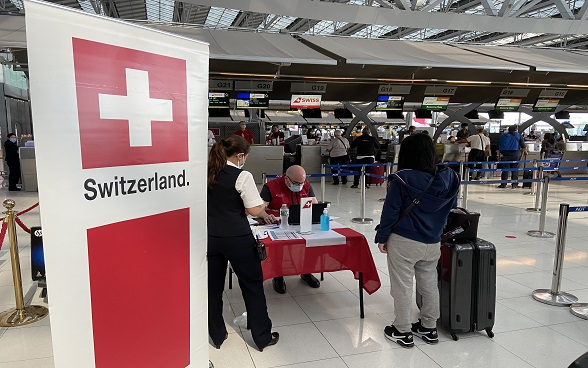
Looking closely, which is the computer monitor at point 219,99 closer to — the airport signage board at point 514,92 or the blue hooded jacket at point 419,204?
the blue hooded jacket at point 419,204

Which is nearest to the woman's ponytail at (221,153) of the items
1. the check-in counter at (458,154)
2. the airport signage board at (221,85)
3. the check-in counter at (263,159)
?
the airport signage board at (221,85)

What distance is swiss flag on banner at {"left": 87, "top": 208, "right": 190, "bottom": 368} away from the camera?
1.36m

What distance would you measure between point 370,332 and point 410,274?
0.67 m

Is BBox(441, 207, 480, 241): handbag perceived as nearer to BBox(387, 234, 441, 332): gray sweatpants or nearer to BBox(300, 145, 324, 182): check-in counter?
BBox(387, 234, 441, 332): gray sweatpants

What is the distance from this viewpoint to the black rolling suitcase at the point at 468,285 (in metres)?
3.10

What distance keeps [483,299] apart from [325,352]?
132 cm

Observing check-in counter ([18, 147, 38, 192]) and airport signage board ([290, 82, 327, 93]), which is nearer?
check-in counter ([18, 147, 38, 192])

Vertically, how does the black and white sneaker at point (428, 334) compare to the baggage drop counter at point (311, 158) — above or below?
below

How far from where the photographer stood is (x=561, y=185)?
12438 millimetres

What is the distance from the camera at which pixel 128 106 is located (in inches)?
55.0

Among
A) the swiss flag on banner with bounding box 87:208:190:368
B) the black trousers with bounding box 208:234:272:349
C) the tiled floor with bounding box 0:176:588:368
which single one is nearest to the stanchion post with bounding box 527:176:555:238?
the tiled floor with bounding box 0:176:588:368

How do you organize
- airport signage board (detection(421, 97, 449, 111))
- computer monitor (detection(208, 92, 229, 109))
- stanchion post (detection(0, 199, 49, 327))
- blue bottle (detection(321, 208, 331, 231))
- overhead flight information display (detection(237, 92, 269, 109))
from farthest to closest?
airport signage board (detection(421, 97, 449, 111))
computer monitor (detection(208, 92, 229, 109))
overhead flight information display (detection(237, 92, 269, 109))
blue bottle (detection(321, 208, 331, 231))
stanchion post (detection(0, 199, 49, 327))

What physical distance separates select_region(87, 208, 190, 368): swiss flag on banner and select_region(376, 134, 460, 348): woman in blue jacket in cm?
171

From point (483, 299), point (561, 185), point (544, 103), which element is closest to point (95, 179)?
point (483, 299)
